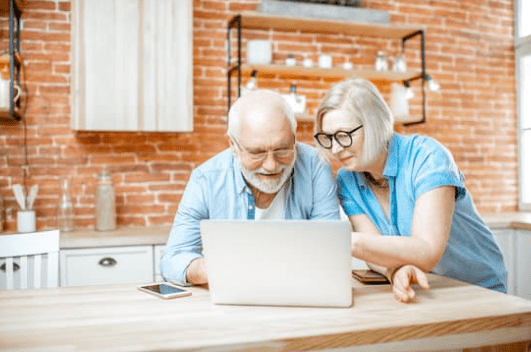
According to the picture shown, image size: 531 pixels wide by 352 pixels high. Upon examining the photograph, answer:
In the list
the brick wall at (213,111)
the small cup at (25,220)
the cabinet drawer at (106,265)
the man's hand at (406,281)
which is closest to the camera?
the man's hand at (406,281)

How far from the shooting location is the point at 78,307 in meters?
1.35

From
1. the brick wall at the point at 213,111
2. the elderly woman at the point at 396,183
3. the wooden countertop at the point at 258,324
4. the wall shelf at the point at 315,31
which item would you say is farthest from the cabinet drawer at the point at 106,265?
the elderly woman at the point at 396,183

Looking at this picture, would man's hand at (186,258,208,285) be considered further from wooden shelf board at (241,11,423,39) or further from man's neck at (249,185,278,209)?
wooden shelf board at (241,11,423,39)

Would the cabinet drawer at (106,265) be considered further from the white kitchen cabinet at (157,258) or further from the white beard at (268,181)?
the white beard at (268,181)

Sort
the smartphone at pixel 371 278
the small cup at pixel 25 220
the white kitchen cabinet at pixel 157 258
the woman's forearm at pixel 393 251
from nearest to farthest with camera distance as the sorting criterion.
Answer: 1. the woman's forearm at pixel 393 251
2. the smartphone at pixel 371 278
3. the white kitchen cabinet at pixel 157 258
4. the small cup at pixel 25 220

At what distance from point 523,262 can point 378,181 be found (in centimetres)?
211

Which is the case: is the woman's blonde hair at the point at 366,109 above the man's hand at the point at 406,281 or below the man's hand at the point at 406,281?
above

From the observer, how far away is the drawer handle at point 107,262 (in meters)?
2.76

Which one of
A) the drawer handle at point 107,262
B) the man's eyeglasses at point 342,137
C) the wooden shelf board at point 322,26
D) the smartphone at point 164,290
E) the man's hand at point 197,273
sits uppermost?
the wooden shelf board at point 322,26

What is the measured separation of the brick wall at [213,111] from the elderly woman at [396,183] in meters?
1.86

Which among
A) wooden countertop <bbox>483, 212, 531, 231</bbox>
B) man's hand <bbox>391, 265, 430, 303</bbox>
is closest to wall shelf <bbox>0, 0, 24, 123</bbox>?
man's hand <bbox>391, 265, 430, 303</bbox>

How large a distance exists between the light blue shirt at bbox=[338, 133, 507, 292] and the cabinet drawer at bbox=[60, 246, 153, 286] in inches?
56.1

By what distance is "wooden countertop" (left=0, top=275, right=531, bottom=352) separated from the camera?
1087mm

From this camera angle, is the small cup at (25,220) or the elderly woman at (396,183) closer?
the elderly woman at (396,183)
